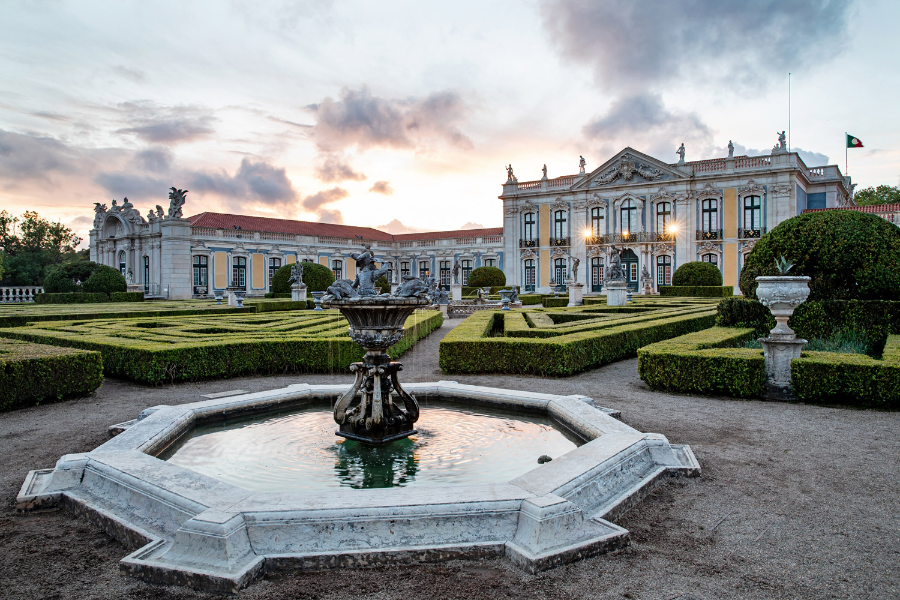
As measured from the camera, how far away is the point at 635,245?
35.2m

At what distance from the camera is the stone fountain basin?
275 centimetres

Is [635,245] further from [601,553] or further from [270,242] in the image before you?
[601,553]

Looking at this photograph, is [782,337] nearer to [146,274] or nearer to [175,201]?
[175,201]

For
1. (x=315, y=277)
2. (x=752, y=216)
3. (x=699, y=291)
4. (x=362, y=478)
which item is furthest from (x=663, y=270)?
(x=362, y=478)

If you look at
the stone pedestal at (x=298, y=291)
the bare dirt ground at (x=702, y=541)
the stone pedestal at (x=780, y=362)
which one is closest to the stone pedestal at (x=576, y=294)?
the stone pedestal at (x=298, y=291)

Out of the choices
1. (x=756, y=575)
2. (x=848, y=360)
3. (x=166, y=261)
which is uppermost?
(x=166, y=261)

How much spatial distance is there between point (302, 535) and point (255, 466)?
5.46 ft

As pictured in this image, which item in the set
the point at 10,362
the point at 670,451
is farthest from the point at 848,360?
the point at 10,362

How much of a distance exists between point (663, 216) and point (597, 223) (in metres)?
3.95

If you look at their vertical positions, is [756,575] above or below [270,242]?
below

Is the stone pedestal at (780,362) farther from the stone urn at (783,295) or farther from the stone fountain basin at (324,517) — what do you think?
the stone fountain basin at (324,517)

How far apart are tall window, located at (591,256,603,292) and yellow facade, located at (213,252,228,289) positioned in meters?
22.7

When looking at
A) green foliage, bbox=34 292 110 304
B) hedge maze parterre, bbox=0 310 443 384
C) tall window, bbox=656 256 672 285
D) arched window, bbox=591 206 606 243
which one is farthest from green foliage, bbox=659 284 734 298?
green foliage, bbox=34 292 110 304

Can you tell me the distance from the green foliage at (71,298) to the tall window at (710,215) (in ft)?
106
